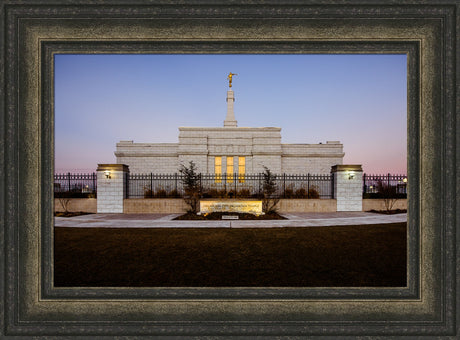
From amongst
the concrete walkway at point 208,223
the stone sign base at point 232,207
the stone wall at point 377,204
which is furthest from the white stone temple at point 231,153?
the concrete walkway at point 208,223

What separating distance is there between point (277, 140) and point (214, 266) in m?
19.3

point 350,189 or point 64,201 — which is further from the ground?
point 350,189

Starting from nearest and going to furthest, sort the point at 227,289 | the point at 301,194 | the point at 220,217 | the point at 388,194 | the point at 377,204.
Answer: the point at 227,289
the point at 220,217
the point at 388,194
the point at 377,204
the point at 301,194

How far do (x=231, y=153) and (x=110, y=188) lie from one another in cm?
1165

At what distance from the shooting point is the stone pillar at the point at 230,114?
2384cm

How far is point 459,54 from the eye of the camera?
207 centimetres

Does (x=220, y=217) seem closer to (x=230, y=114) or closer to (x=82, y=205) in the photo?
(x=82, y=205)

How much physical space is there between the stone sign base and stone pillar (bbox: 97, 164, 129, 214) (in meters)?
5.62

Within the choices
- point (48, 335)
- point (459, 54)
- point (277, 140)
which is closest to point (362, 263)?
point (459, 54)

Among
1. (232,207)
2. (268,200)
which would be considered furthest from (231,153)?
(232,207)

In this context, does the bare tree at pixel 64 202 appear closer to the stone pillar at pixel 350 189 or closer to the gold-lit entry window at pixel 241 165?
the gold-lit entry window at pixel 241 165

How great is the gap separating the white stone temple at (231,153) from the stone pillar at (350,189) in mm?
7702

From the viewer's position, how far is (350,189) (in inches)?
559

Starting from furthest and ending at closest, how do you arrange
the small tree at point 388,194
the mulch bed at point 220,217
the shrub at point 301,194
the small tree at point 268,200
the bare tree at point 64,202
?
the shrub at point 301,194 → the small tree at point 388,194 → the bare tree at point 64,202 → the small tree at point 268,200 → the mulch bed at point 220,217
